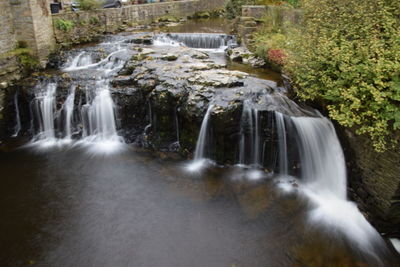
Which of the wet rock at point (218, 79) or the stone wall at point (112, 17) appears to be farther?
the stone wall at point (112, 17)

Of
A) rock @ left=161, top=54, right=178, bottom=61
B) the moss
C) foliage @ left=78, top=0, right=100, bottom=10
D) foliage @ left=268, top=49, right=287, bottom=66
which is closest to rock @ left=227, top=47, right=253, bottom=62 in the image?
foliage @ left=268, top=49, right=287, bottom=66

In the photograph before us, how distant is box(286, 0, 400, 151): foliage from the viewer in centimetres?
502

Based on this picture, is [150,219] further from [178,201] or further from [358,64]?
[358,64]

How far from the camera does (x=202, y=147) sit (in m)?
7.69

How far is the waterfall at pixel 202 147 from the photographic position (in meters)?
7.48

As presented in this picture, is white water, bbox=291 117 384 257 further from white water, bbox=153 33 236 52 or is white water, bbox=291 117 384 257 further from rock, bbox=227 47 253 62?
white water, bbox=153 33 236 52

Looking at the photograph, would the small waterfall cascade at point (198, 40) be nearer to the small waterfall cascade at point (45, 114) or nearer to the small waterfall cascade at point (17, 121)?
the small waterfall cascade at point (45, 114)

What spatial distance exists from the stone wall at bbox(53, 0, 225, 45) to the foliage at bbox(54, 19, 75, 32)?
5cm

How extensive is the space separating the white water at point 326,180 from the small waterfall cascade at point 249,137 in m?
0.84

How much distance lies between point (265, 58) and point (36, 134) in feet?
24.1

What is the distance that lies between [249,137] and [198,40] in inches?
327

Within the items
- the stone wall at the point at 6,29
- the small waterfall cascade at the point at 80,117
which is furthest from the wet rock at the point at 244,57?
the stone wall at the point at 6,29

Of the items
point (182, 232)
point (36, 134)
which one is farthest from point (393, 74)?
point (36, 134)

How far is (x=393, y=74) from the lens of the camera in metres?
4.95
